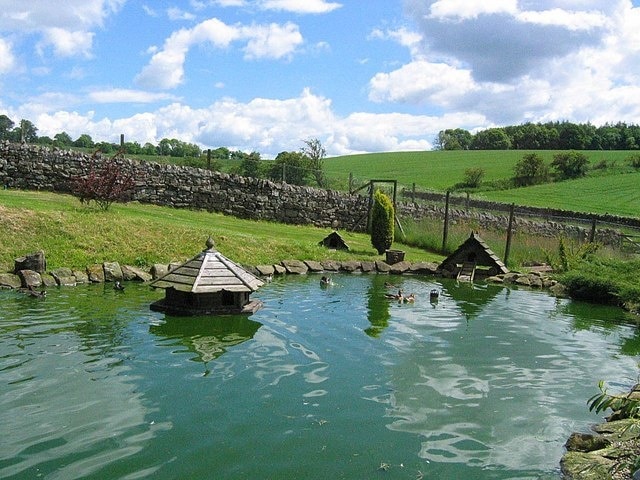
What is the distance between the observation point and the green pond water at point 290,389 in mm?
5410

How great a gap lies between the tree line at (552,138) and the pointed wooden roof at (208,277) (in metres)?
85.9

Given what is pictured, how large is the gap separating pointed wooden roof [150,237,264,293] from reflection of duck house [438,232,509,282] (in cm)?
910

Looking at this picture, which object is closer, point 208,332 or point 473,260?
point 208,332

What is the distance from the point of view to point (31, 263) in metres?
12.9

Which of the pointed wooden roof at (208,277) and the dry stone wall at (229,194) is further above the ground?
the dry stone wall at (229,194)

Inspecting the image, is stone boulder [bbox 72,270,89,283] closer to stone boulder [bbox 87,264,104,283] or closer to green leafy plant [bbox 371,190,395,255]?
stone boulder [bbox 87,264,104,283]

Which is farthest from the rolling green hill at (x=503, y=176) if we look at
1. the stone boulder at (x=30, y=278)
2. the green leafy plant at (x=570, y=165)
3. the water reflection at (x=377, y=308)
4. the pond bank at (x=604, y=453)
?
the pond bank at (x=604, y=453)

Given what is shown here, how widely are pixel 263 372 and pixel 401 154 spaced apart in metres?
83.5

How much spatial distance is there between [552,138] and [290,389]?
93.1m

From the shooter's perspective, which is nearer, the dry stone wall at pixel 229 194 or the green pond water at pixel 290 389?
the green pond water at pixel 290 389

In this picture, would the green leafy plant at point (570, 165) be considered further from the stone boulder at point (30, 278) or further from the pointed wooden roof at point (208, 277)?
the stone boulder at point (30, 278)

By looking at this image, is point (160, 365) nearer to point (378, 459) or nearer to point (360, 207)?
point (378, 459)

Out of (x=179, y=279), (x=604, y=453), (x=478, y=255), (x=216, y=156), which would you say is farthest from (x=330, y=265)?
(x=216, y=156)

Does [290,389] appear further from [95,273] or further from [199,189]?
[199,189]
